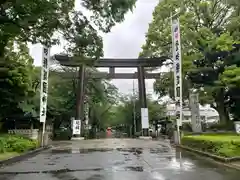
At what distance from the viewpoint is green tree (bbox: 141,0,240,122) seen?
2944 cm

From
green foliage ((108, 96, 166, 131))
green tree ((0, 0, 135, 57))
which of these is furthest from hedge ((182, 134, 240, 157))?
green foliage ((108, 96, 166, 131))

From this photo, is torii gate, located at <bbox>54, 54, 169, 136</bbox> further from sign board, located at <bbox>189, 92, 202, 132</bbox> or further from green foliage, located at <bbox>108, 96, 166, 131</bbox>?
green foliage, located at <bbox>108, 96, 166, 131</bbox>

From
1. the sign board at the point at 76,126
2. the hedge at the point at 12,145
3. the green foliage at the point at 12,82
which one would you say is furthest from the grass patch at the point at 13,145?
the sign board at the point at 76,126

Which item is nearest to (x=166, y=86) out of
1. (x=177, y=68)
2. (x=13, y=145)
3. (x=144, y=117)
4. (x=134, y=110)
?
(x=144, y=117)

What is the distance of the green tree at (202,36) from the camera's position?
96.6 ft

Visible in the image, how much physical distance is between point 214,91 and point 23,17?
23.8 metres

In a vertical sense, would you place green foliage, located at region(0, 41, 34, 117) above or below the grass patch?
above

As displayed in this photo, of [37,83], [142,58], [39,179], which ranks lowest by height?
[39,179]

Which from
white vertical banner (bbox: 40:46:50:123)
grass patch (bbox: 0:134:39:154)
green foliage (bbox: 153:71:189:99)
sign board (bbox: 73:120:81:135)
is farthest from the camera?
sign board (bbox: 73:120:81:135)

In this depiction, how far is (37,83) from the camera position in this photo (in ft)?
103

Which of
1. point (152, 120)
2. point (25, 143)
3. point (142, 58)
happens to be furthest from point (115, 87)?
point (25, 143)

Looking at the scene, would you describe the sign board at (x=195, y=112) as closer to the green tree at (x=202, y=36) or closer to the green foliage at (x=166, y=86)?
the green tree at (x=202, y=36)

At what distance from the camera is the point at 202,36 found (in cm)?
2995

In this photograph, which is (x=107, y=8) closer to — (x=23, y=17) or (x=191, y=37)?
(x=23, y=17)
